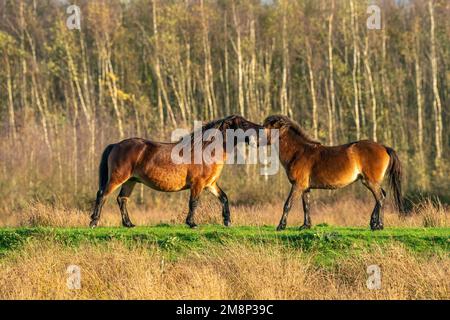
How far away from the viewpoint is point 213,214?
19.6 m

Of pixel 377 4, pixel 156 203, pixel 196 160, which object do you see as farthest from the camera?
pixel 377 4

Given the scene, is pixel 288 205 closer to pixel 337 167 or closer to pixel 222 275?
pixel 337 167

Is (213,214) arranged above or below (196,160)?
below

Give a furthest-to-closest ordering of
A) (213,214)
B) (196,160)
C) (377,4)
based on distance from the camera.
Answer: (377,4) → (213,214) → (196,160)

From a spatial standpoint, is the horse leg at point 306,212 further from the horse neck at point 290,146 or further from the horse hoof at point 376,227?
the horse hoof at point 376,227

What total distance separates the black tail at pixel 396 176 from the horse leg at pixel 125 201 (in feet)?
16.8

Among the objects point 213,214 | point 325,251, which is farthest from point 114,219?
point 325,251

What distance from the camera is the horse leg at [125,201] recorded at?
18.3 meters

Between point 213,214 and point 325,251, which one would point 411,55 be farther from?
point 325,251

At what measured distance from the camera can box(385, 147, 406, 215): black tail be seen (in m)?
17.4

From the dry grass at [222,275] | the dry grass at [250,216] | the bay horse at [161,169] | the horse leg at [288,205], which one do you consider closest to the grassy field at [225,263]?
the dry grass at [222,275]

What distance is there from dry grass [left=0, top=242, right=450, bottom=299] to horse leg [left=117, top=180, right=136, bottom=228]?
2765mm

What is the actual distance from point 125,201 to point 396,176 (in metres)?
5.33
